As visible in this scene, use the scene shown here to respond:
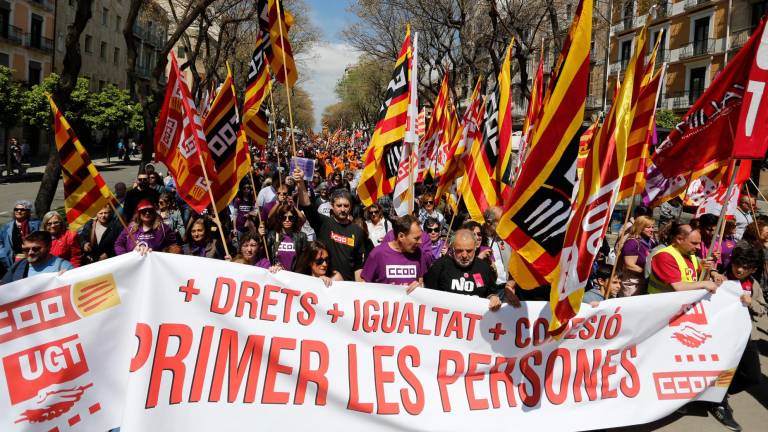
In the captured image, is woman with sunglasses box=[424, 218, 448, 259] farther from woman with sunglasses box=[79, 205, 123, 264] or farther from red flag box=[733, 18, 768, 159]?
woman with sunglasses box=[79, 205, 123, 264]

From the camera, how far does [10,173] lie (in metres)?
24.2

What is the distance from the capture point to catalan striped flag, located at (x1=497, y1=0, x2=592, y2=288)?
3779 millimetres

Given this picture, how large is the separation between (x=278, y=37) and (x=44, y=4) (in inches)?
1442

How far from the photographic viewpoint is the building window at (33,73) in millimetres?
34781

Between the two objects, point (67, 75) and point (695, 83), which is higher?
point (695, 83)

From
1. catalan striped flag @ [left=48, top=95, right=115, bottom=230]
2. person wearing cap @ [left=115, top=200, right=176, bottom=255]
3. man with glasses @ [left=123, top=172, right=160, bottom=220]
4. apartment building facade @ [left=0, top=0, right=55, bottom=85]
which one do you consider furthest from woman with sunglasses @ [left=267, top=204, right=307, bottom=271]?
apartment building facade @ [left=0, top=0, right=55, bottom=85]

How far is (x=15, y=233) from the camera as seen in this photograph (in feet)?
19.8

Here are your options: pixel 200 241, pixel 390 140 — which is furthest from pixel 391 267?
pixel 200 241

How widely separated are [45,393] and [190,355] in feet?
2.71

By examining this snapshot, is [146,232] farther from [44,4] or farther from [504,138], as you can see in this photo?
[44,4]

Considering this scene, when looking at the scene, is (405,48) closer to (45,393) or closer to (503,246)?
(503,246)

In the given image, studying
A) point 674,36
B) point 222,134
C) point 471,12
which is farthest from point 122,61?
point 222,134

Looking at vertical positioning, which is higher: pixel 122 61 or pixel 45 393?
pixel 122 61

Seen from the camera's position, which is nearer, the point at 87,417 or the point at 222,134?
the point at 87,417
